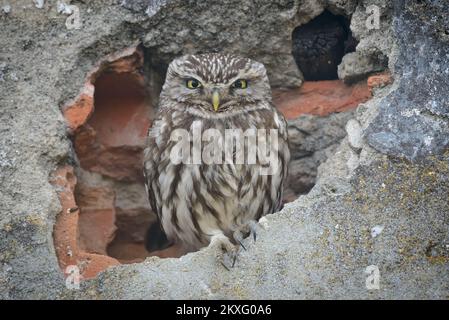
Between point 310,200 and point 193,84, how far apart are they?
107 cm

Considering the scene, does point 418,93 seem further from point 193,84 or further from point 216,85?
point 193,84

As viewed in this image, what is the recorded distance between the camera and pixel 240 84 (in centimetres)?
398

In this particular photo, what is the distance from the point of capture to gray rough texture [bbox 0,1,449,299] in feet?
9.96

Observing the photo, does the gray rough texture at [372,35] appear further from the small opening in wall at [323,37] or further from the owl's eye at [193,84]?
the owl's eye at [193,84]

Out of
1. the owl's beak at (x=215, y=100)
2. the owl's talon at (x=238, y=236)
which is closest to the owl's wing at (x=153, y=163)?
the owl's beak at (x=215, y=100)

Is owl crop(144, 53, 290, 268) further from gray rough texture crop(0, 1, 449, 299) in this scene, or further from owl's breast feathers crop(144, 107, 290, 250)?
gray rough texture crop(0, 1, 449, 299)

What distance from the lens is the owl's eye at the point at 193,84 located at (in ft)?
12.9

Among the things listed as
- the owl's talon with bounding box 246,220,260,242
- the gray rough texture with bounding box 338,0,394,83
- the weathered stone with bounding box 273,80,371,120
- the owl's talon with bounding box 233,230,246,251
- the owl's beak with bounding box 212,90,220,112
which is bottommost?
the owl's talon with bounding box 233,230,246,251

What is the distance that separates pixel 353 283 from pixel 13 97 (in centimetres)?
183

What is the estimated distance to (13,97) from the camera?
11.7ft

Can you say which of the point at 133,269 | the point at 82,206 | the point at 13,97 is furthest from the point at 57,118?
the point at 133,269

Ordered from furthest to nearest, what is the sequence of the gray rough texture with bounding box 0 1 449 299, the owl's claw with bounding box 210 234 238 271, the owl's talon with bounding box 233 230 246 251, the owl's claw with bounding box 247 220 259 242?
1. the owl's talon with bounding box 233 230 246 251
2. the owl's claw with bounding box 247 220 259 242
3. the owl's claw with bounding box 210 234 238 271
4. the gray rough texture with bounding box 0 1 449 299

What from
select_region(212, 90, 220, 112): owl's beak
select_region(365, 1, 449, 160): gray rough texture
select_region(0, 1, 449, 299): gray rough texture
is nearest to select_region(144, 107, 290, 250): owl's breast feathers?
select_region(212, 90, 220, 112): owl's beak

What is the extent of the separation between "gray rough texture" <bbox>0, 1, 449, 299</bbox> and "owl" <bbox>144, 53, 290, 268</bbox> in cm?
51
